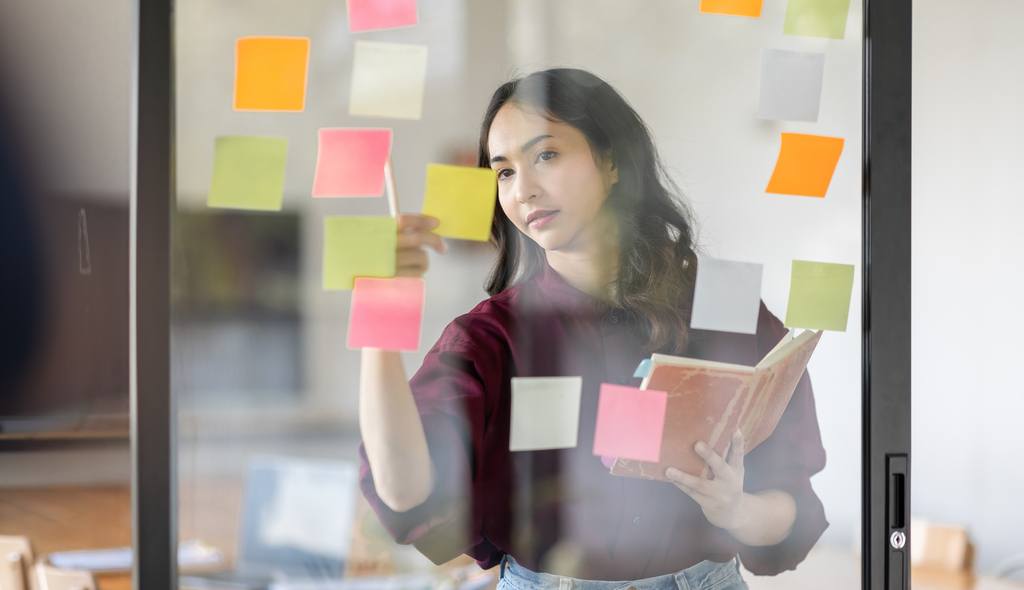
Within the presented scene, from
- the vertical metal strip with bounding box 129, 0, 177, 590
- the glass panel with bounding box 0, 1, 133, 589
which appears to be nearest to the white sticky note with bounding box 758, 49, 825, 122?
the vertical metal strip with bounding box 129, 0, 177, 590

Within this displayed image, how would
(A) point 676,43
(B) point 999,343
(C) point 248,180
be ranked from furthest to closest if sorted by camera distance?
(B) point 999,343, (A) point 676,43, (C) point 248,180

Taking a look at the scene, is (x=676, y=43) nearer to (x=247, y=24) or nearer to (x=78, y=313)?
(x=247, y=24)

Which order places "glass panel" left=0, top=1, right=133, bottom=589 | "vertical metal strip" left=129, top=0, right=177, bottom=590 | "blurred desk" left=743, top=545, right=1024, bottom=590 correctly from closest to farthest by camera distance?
"vertical metal strip" left=129, top=0, right=177, bottom=590
"blurred desk" left=743, top=545, right=1024, bottom=590
"glass panel" left=0, top=1, right=133, bottom=589

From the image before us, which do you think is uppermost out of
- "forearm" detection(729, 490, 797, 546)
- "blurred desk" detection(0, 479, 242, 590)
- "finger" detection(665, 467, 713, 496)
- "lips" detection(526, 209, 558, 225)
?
"lips" detection(526, 209, 558, 225)

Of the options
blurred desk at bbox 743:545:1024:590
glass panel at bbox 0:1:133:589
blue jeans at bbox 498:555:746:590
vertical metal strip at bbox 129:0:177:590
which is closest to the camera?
vertical metal strip at bbox 129:0:177:590

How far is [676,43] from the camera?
126cm

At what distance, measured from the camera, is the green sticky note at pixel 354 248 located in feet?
3.67

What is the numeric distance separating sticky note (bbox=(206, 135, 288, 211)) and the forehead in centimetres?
29

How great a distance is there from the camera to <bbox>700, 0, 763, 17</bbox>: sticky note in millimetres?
1287

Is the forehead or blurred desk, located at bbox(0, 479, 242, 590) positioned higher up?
the forehead

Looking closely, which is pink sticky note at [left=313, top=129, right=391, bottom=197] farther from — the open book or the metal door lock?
the metal door lock

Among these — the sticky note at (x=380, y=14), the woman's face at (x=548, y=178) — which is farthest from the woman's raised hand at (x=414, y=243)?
the sticky note at (x=380, y=14)

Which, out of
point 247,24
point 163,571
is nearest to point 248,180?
point 247,24

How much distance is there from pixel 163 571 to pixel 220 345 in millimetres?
306
